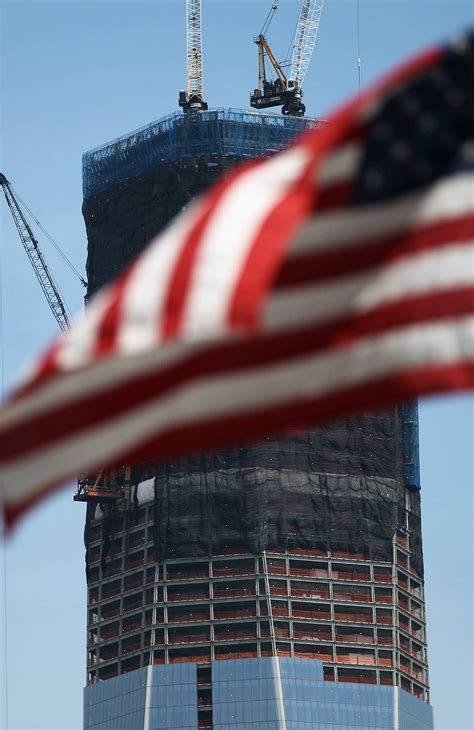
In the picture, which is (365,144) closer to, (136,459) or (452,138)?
(452,138)

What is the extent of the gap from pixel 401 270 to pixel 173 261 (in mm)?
3101

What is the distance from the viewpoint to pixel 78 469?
2933 cm

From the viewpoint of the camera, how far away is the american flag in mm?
29578

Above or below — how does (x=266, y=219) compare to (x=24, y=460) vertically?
above

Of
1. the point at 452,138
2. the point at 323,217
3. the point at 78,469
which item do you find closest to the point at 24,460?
the point at 78,469

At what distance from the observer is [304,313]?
30172 mm

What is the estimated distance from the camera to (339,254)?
1196 inches

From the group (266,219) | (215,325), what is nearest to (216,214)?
(266,219)

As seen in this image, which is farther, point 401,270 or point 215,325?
point 401,270

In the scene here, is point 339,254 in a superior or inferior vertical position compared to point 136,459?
superior

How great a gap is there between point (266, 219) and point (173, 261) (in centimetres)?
138

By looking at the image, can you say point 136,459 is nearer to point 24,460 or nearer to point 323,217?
point 24,460

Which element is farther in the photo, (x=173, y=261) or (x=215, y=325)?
(x=173, y=261)

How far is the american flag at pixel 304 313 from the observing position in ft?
97.0
